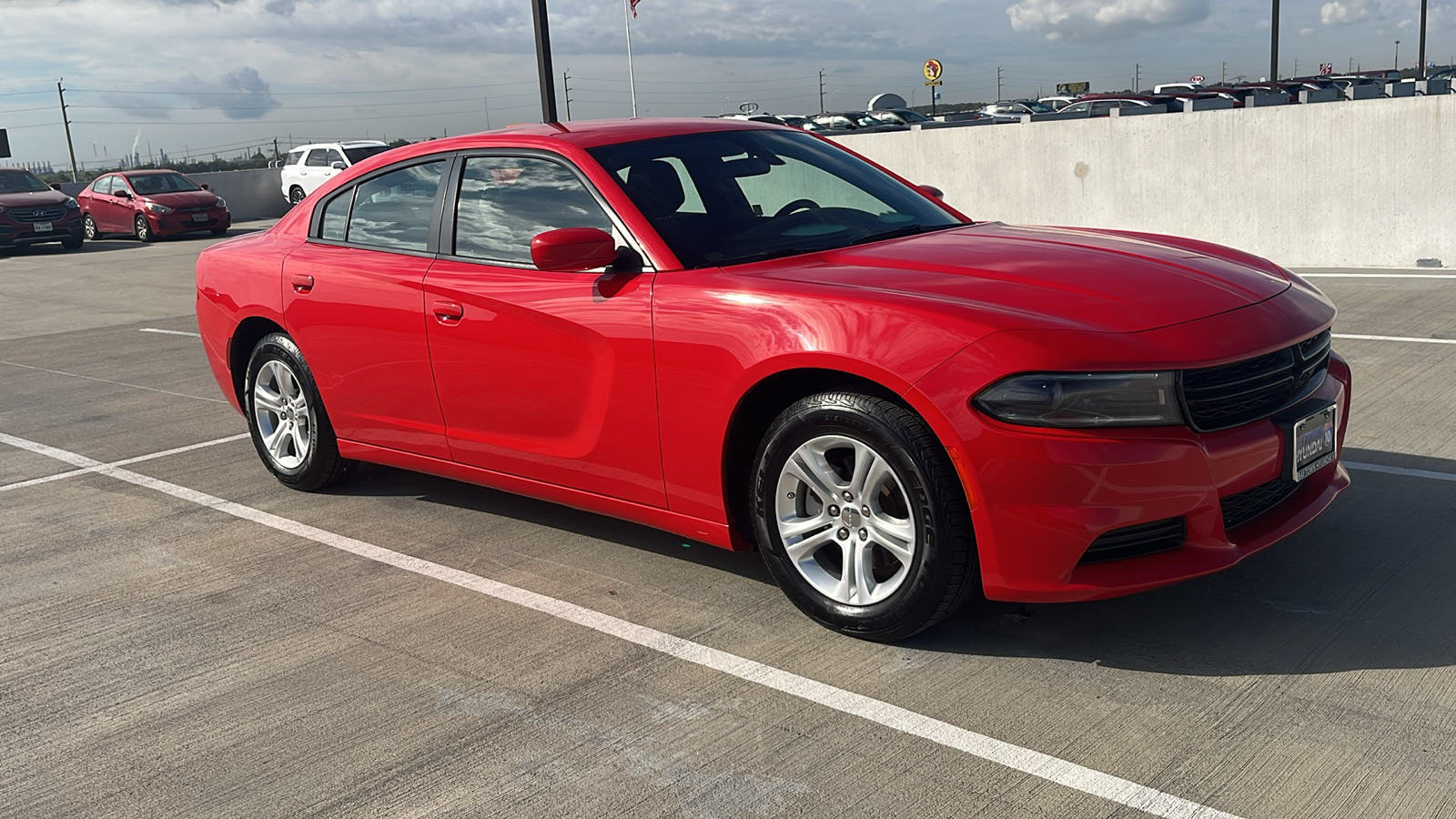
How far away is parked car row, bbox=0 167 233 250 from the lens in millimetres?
25141

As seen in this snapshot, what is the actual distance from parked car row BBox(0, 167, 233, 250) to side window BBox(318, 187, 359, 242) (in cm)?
2282

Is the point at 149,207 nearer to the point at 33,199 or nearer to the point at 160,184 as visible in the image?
the point at 160,184

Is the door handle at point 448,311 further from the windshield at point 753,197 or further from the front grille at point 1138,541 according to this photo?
the front grille at point 1138,541

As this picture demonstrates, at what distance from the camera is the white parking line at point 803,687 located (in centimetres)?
289

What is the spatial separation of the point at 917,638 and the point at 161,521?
11.7 ft

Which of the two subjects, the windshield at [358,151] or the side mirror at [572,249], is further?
the windshield at [358,151]

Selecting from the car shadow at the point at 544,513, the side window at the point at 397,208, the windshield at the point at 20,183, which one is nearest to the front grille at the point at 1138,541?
the car shadow at the point at 544,513

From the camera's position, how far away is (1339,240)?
12.3 meters

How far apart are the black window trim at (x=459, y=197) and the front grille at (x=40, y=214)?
78.1 ft

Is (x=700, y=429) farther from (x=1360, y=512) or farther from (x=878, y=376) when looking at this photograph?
(x=1360, y=512)

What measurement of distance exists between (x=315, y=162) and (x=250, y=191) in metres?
5.90

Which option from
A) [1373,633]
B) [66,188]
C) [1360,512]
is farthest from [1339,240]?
[66,188]

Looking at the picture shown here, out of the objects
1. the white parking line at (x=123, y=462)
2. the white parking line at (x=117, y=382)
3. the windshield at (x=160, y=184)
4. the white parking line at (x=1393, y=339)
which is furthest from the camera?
the windshield at (x=160, y=184)

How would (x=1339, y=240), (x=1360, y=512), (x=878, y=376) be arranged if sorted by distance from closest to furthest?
(x=878, y=376), (x=1360, y=512), (x=1339, y=240)
